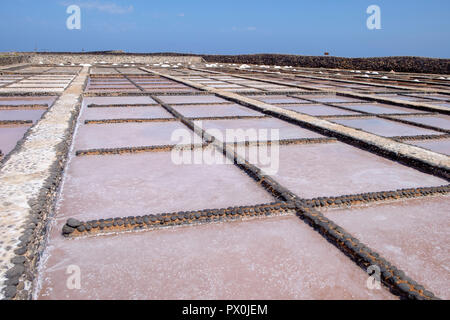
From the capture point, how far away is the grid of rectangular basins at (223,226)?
1396mm

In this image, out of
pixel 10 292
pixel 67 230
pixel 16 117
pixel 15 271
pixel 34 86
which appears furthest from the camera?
pixel 34 86

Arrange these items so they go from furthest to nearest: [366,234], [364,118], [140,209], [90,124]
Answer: [364,118]
[90,124]
[140,209]
[366,234]

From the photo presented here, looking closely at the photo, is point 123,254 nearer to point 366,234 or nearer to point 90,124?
point 366,234

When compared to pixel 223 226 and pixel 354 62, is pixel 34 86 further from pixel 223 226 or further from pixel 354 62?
pixel 354 62

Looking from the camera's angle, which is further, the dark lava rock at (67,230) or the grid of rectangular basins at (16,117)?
the grid of rectangular basins at (16,117)

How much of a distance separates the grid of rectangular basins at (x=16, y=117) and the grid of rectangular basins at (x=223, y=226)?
594mm

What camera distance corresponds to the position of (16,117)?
4473 millimetres

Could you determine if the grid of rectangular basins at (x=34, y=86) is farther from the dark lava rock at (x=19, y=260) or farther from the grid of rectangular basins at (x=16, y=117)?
the dark lava rock at (x=19, y=260)

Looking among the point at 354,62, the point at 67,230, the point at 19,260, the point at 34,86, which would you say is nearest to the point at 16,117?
the point at 67,230

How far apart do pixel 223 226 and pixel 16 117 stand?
150 inches

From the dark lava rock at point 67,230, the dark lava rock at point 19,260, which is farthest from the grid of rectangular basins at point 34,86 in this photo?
the dark lava rock at point 19,260

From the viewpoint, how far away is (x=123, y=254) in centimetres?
157
